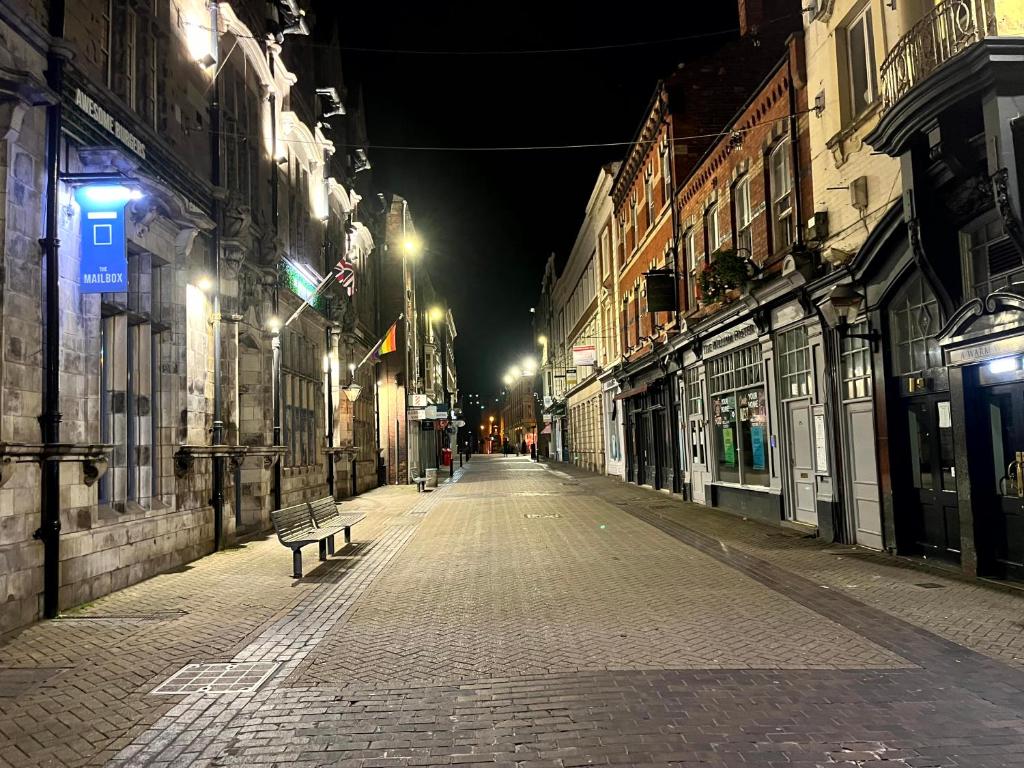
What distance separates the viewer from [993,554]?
8.90m

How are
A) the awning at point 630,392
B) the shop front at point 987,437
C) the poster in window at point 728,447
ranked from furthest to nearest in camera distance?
the awning at point 630,392, the poster in window at point 728,447, the shop front at point 987,437

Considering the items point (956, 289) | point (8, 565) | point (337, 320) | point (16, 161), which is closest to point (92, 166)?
point (16, 161)

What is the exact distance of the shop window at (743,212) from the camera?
1633cm

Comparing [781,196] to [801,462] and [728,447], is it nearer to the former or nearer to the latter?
[801,462]

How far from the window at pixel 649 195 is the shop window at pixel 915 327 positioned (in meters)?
14.5

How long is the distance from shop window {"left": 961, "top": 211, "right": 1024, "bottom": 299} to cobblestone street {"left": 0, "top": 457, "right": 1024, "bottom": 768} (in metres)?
3.46

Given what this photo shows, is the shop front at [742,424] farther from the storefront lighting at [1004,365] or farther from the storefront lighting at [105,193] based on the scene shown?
the storefront lighting at [105,193]

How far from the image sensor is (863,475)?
11.7 m

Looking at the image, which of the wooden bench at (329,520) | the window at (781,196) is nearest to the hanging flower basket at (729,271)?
the window at (781,196)

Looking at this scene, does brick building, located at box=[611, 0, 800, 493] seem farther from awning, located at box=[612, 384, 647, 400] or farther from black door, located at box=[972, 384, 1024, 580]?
black door, located at box=[972, 384, 1024, 580]

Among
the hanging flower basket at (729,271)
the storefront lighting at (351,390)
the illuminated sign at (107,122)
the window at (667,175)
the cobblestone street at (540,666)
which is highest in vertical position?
the window at (667,175)

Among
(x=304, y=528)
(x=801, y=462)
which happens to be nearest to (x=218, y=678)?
(x=304, y=528)

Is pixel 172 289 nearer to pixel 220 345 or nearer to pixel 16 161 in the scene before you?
pixel 220 345

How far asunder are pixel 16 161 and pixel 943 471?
1143cm
